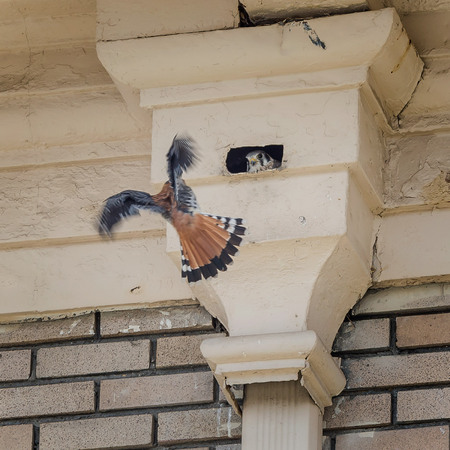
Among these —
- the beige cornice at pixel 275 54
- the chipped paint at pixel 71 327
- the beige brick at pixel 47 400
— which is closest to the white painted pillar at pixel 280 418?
the beige brick at pixel 47 400

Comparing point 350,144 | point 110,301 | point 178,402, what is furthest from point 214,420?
point 350,144

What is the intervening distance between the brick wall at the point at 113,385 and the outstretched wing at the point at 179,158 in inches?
18.6

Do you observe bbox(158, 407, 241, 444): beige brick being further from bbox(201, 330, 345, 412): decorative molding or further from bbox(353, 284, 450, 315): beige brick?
bbox(353, 284, 450, 315): beige brick

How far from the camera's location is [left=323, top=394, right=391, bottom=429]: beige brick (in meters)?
5.37

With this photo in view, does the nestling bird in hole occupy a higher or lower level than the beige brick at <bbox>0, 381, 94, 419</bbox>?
higher

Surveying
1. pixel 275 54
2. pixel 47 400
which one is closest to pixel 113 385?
pixel 47 400

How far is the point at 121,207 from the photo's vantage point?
577 cm

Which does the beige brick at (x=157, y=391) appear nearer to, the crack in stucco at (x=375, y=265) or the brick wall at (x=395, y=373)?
the brick wall at (x=395, y=373)

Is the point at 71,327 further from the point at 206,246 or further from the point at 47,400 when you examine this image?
the point at 206,246

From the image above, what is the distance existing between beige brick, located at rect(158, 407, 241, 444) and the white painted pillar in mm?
211

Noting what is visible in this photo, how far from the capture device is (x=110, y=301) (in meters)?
5.79

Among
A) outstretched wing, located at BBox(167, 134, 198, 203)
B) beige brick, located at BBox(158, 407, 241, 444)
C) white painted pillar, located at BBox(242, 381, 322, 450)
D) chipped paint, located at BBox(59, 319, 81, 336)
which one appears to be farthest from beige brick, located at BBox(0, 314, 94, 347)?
white painted pillar, located at BBox(242, 381, 322, 450)

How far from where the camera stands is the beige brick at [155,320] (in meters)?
5.70

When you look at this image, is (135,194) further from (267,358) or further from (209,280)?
(267,358)
